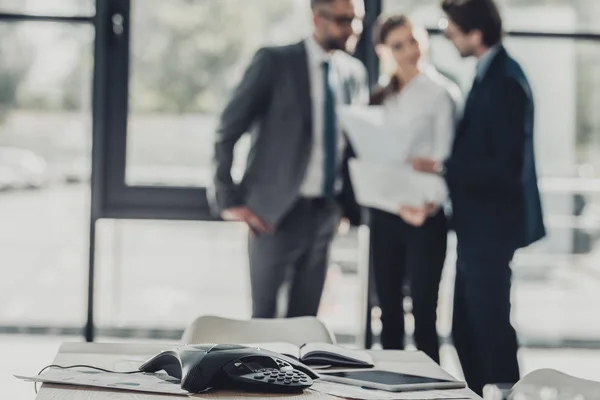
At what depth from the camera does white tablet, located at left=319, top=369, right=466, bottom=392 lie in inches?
72.9

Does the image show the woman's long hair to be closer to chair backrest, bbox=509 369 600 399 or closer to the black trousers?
the black trousers

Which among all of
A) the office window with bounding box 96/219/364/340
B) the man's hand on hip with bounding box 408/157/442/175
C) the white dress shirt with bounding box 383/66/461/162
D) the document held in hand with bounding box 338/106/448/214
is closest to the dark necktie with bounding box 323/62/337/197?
the document held in hand with bounding box 338/106/448/214

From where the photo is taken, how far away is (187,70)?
185 inches

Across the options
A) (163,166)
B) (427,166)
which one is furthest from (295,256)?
(163,166)

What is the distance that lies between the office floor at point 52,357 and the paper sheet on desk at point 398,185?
1133 millimetres

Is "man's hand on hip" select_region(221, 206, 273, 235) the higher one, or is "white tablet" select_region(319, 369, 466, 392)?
"man's hand on hip" select_region(221, 206, 273, 235)

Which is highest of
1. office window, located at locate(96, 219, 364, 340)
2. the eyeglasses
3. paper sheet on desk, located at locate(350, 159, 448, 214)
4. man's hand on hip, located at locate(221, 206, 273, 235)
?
the eyeglasses

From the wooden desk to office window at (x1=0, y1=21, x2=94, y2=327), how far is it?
2500 mm

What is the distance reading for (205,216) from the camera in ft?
15.3

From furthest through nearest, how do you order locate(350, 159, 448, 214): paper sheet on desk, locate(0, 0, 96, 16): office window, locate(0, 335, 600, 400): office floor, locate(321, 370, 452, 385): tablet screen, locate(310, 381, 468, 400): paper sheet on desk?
locate(0, 0, 96, 16): office window < locate(0, 335, 600, 400): office floor < locate(350, 159, 448, 214): paper sheet on desk < locate(321, 370, 452, 385): tablet screen < locate(310, 381, 468, 400): paper sheet on desk

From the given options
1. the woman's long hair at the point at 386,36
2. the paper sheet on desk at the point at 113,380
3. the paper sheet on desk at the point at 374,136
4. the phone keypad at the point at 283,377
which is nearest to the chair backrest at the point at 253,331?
the paper sheet on desk at the point at 113,380

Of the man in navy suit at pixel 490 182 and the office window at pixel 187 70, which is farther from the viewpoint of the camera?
the office window at pixel 187 70

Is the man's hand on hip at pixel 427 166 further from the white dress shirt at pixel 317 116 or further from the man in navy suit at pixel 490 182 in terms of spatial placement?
the white dress shirt at pixel 317 116

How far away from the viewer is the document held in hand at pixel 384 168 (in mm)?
3604
